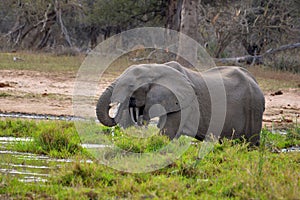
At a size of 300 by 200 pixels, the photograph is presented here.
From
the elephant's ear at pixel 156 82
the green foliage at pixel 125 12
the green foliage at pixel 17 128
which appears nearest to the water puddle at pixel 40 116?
the green foliage at pixel 17 128

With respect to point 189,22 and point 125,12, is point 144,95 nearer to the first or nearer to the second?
point 189,22

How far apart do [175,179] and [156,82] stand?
1.51 meters

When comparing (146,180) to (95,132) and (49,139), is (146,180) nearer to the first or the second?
(49,139)

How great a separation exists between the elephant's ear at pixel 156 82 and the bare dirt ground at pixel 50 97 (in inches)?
100

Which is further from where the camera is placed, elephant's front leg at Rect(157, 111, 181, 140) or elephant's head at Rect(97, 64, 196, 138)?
elephant's front leg at Rect(157, 111, 181, 140)

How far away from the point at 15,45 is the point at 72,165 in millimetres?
21467

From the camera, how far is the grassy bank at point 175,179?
183 inches

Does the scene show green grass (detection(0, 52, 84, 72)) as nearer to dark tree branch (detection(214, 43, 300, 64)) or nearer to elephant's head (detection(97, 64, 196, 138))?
dark tree branch (detection(214, 43, 300, 64))

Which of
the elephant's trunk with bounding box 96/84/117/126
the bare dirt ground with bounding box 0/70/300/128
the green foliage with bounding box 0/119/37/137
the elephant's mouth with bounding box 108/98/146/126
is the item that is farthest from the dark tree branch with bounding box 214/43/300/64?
the elephant's trunk with bounding box 96/84/117/126

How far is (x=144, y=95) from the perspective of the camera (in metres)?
6.34

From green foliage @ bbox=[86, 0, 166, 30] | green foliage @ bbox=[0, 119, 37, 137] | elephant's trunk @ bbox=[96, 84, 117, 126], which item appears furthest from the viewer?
green foliage @ bbox=[86, 0, 166, 30]

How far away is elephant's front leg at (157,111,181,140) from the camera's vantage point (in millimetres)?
6453

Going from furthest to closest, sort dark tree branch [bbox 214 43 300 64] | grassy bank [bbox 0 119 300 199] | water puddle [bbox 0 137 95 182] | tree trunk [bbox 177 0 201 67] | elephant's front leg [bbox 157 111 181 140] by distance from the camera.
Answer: dark tree branch [bbox 214 43 300 64] → tree trunk [bbox 177 0 201 67] → elephant's front leg [bbox 157 111 181 140] → water puddle [bbox 0 137 95 182] → grassy bank [bbox 0 119 300 199]

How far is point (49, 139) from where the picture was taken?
659 cm
